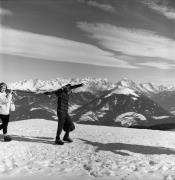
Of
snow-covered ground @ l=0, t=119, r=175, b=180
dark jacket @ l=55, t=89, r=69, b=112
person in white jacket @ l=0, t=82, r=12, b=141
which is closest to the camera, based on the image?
snow-covered ground @ l=0, t=119, r=175, b=180

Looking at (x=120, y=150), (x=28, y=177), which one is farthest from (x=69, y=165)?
(x=120, y=150)

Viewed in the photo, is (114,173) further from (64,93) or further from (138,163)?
(64,93)

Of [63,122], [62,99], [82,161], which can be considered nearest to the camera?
[82,161]

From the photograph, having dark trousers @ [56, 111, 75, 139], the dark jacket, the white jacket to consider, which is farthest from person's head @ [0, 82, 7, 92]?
dark trousers @ [56, 111, 75, 139]

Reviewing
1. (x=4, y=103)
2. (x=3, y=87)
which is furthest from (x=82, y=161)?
(x=3, y=87)

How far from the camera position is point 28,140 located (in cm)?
1481

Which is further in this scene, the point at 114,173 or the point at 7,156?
the point at 7,156

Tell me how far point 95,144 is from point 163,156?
11.9ft

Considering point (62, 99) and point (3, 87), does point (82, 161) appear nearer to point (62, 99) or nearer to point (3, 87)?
point (62, 99)

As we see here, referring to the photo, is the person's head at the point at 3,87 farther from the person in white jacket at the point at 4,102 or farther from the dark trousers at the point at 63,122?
the dark trousers at the point at 63,122

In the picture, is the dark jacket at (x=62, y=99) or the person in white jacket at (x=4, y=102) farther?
the dark jacket at (x=62, y=99)

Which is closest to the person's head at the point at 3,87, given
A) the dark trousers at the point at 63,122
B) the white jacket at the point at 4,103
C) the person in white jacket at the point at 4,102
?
the person in white jacket at the point at 4,102

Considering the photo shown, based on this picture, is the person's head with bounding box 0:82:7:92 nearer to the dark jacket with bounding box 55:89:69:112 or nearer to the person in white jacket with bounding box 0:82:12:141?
the person in white jacket with bounding box 0:82:12:141

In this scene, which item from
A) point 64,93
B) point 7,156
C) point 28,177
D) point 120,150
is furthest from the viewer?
point 64,93
